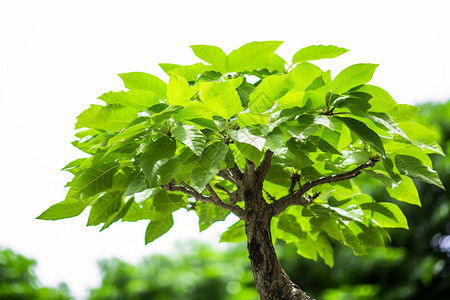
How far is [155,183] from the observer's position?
778 millimetres

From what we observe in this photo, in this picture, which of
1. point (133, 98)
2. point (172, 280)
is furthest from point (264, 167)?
point (172, 280)

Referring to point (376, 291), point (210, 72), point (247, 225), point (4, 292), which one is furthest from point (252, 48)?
point (4, 292)

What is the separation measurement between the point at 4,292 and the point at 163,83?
4858mm

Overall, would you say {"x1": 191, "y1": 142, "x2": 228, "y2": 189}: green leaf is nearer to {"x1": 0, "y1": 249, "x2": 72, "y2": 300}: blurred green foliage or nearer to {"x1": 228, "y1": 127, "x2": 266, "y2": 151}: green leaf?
{"x1": 228, "y1": 127, "x2": 266, "y2": 151}: green leaf

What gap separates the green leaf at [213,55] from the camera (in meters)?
0.89

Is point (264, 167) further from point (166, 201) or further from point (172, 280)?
point (172, 280)

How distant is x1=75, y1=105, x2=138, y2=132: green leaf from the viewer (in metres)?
0.81

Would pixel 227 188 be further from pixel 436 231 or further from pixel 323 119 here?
pixel 436 231

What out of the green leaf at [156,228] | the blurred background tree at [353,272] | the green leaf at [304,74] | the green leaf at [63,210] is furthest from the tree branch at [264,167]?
the blurred background tree at [353,272]

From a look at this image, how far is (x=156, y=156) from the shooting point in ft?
2.51

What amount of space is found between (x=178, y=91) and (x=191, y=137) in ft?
0.34

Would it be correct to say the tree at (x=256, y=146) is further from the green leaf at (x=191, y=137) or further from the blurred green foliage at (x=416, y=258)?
the blurred green foliage at (x=416, y=258)

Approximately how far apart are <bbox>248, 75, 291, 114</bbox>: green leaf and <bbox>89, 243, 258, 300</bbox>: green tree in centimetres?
429

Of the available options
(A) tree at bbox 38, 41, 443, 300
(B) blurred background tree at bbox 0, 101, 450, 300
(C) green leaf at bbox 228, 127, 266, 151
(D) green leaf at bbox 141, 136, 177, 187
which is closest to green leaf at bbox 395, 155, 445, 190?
(A) tree at bbox 38, 41, 443, 300
